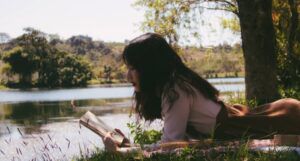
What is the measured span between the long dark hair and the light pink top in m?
0.07

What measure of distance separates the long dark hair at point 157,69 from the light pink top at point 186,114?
68mm

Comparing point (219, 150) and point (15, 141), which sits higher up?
point (219, 150)

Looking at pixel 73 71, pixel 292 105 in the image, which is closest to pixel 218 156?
pixel 292 105

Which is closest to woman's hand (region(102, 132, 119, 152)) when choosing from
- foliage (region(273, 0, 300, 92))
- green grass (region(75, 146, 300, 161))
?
green grass (region(75, 146, 300, 161))

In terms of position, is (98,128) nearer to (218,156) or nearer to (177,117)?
(177,117)

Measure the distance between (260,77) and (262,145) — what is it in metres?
6.25

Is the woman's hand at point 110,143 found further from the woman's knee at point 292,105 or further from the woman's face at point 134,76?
the woman's knee at point 292,105

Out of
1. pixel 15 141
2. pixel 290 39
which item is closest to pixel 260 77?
pixel 290 39

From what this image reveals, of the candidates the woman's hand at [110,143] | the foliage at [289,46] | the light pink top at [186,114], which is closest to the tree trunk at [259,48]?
the light pink top at [186,114]

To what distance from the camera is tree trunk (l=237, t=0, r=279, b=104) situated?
10.4 metres

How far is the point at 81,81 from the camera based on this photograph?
148 meters

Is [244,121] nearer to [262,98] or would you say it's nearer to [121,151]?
[121,151]

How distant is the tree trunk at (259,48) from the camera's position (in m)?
10.4

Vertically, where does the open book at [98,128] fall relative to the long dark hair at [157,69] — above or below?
below
